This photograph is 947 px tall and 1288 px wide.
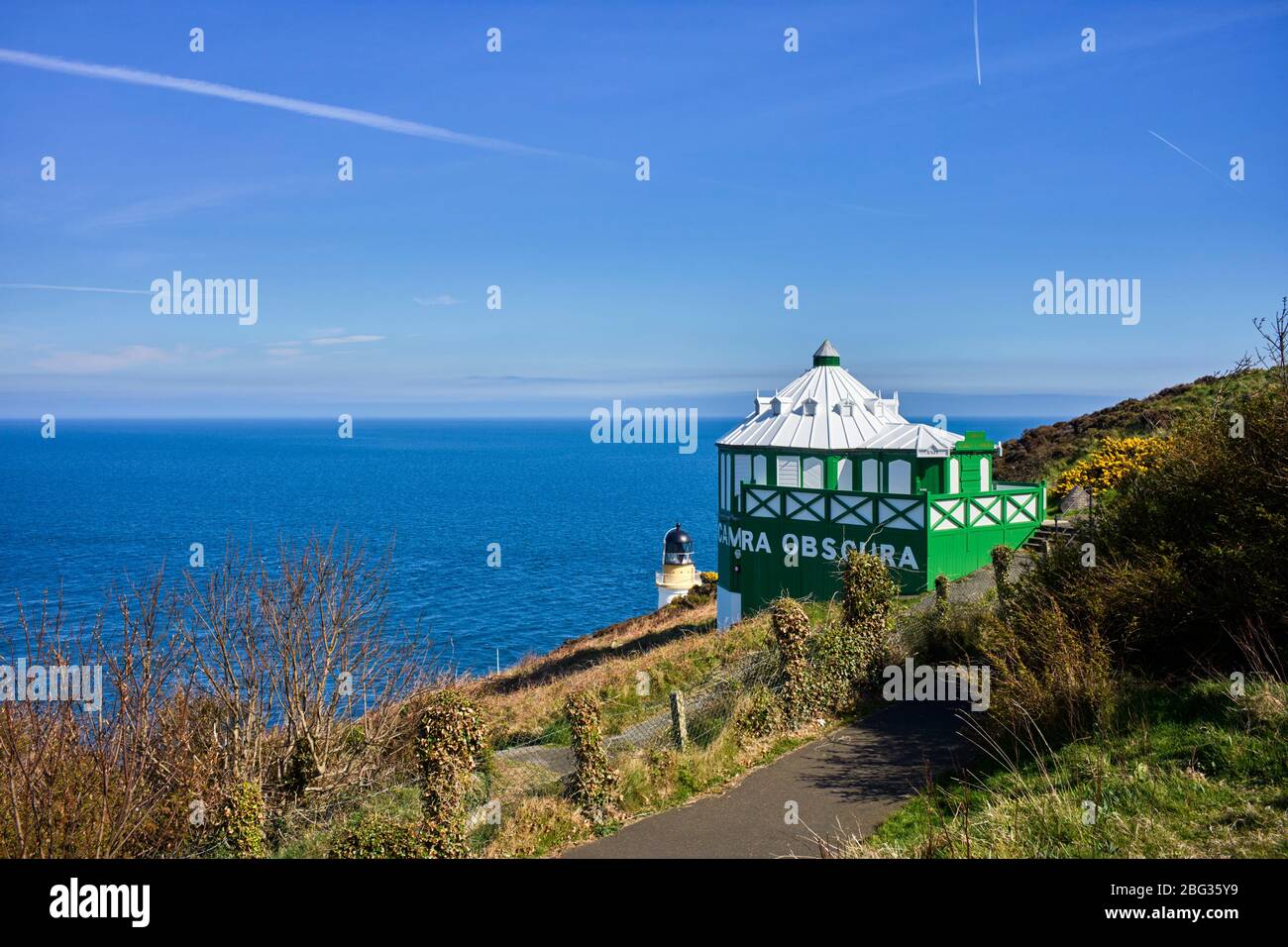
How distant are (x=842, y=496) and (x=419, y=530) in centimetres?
6883

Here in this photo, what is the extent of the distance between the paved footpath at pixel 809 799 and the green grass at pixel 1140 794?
617 millimetres

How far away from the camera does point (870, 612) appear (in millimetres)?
14430

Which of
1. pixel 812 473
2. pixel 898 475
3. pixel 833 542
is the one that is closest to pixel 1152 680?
pixel 898 475

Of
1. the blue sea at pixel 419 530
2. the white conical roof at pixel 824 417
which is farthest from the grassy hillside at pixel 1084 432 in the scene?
the blue sea at pixel 419 530

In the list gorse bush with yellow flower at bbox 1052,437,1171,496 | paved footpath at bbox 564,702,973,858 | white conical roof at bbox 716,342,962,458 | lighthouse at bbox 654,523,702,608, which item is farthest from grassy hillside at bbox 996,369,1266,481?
paved footpath at bbox 564,702,973,858

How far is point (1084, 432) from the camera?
148 feet

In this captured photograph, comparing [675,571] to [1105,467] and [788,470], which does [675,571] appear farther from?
[1105,467]

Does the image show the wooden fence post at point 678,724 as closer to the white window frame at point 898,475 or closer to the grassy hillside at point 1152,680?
the grassy hillside at point 1152,680

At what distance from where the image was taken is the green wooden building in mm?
23500

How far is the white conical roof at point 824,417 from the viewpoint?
26438 millimetres

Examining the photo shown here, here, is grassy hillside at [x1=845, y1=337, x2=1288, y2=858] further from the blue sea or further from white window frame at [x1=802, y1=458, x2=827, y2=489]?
white window frame at [x1=802, y1=458, x2=827, y2=489]

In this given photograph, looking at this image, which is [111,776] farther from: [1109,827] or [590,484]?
[590,484]

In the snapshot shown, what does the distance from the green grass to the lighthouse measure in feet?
102

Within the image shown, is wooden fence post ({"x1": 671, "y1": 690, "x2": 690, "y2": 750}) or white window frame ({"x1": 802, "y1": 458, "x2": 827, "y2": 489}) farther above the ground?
white window frame ({"x1": 802, "y1": 458, "x2": 827, "y2": 489})
